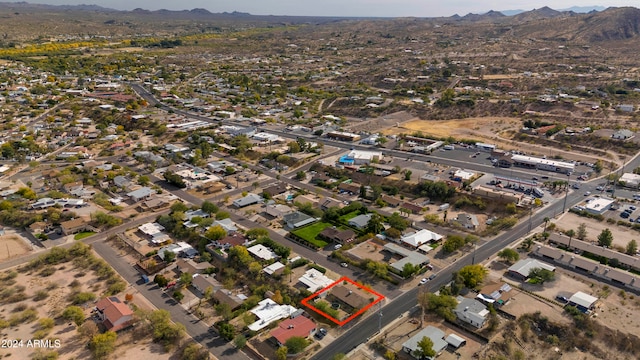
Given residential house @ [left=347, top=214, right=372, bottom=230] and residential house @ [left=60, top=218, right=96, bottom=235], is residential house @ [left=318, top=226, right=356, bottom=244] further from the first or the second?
residential house @ [left=60, top=218, right=96, bottom=235]

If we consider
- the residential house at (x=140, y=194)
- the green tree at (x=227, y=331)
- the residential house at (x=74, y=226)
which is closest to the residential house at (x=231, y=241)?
the green tree at (x=227, y=331)

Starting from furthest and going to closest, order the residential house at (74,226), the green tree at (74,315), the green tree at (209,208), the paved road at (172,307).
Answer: the green tree at (209,208)
the residential house at (74,226)
the green tree at (74,315)
the paved road at (172,307)

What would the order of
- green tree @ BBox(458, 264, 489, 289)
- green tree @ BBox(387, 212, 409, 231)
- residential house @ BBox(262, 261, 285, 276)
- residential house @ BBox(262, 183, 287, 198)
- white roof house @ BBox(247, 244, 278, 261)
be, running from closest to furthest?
green tree @ BBox(458, 264, 489, 289)
residential house @ BBox(262, 261, 285, 276)
white roof house @ BBox(247, 244, 278, 261)
green tree @ BBox(387, 212, 409, 231)
residential house @ BBox(262, 183, 287, 198)

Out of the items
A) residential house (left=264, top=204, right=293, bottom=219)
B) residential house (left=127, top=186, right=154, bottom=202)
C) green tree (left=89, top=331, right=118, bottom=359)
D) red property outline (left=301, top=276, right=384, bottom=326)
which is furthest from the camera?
residential house (left=127, top=186, right=154, bottom=202)

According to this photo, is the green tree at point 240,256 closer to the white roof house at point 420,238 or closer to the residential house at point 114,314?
the residential house at point 114,314

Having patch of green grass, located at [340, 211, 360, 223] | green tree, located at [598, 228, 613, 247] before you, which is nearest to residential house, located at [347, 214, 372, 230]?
patch of green grass, located at [340, 211, 360, 223]

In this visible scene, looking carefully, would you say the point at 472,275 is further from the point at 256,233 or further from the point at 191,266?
the point at 191,266
